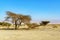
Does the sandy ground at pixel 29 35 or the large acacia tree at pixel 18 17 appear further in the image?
the large acacia tree at pixel 18 17

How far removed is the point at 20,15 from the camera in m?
32.1

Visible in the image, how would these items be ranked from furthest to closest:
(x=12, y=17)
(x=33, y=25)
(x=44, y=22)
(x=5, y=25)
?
1. (x=44, y=22)
2. (x=5, y=25)
3. (x=33, y=25)
4. (x=12, y=17)

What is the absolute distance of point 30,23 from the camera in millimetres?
33000

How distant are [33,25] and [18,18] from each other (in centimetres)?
385

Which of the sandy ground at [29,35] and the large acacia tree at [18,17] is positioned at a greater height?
the large acacia tree at [18,17]

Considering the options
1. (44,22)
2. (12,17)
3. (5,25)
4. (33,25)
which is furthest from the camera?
(44,22)

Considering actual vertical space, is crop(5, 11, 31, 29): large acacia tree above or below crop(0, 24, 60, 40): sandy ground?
above

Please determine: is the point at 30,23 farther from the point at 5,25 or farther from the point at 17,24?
the point at 5,25

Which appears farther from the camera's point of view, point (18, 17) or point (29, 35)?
point (18, 17)

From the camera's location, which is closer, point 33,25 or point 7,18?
point 7,18

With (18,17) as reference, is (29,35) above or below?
below

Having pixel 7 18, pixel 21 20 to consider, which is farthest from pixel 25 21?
pixel 7 18

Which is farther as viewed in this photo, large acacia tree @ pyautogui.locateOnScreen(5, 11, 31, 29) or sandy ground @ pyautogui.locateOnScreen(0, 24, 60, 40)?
large acacia tree @ pyautogui.locateOnScreen(5, 11, 31, 29)

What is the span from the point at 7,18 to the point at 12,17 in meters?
1.04
